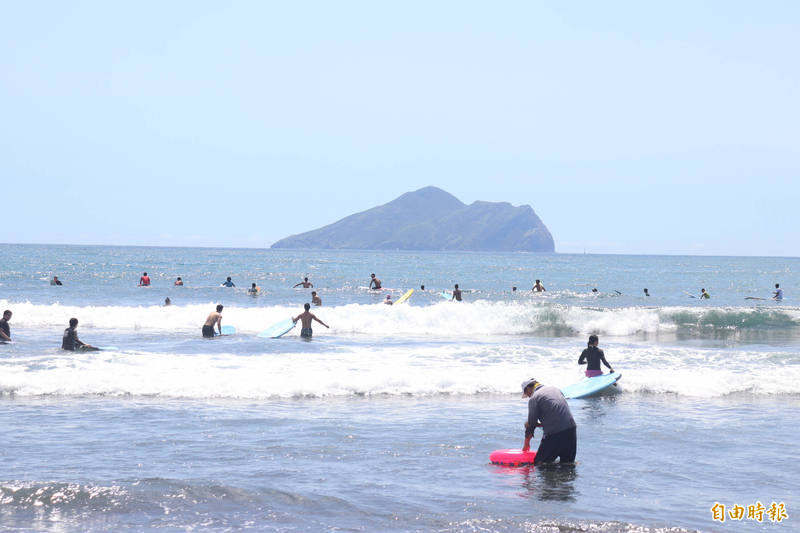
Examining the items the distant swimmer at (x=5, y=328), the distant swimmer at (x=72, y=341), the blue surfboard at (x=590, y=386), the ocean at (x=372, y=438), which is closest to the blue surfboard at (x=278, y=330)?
the ocean at (x=372, y=438)

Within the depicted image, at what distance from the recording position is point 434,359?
63.2ft

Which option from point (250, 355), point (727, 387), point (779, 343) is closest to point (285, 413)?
point (250, 355)

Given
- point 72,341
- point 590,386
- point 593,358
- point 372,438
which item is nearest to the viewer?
point 372,438

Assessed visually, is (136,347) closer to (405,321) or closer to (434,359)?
(434,359)

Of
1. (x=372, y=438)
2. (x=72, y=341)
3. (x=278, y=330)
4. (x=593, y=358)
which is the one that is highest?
(x=593, y=358)

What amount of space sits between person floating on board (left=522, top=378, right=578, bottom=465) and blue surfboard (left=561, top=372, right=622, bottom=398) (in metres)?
5.21

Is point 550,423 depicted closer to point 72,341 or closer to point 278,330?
point 72,341

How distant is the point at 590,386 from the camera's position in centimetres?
1490

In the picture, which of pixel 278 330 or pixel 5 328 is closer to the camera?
pixel 5 328

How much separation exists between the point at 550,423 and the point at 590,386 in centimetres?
579

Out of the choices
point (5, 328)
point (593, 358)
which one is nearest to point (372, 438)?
point (593, 358)

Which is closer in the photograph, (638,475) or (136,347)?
(638,475)

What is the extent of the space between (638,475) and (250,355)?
12641mm

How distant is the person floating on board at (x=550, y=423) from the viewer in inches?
372
